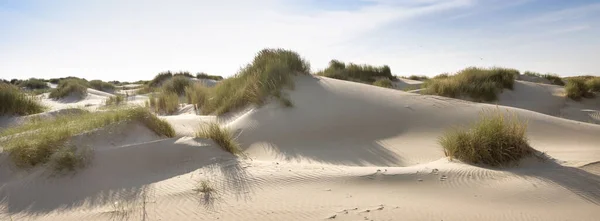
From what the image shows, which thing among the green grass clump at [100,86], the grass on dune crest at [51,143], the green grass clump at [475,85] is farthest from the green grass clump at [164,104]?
the green grass clump at [100,86]

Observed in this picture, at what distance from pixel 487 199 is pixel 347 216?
1450 millimetres

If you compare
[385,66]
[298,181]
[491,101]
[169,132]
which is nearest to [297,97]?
[169,132]

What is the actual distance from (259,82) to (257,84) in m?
0.07

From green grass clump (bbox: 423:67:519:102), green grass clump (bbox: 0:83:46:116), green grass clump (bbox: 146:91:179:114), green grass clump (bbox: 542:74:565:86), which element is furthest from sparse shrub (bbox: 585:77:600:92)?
→ green grass clump (bbox: 0:83:46:116)

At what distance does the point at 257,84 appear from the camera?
9.62m

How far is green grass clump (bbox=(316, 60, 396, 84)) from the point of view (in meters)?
18.4

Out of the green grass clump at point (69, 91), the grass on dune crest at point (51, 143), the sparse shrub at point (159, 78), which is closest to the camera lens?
the grass on dune crest at point (51, 143)

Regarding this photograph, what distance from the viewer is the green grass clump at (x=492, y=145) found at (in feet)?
16.3

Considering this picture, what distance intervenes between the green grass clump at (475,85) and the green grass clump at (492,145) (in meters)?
8.77

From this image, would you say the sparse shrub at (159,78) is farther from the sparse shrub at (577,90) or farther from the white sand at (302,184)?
the sparse shrub at (577,90)

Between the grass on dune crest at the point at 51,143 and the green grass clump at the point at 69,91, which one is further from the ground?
the green grass clump at the point at 69,91

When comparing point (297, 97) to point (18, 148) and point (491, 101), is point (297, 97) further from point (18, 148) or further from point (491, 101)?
point (491, 101)

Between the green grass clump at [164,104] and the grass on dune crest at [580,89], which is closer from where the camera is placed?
the green grass clump at [164,104]

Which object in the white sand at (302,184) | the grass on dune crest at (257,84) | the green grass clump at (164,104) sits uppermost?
the grass on dune crest at (257,84)
